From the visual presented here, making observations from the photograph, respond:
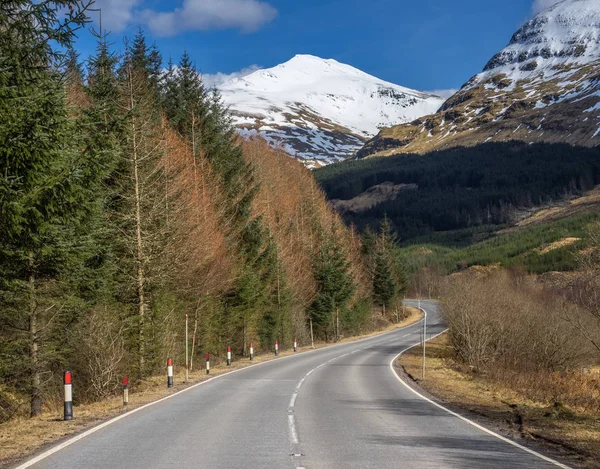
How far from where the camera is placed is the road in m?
8.54

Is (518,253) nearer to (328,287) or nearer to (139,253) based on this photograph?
(328,287)

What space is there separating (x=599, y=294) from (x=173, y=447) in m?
22.0

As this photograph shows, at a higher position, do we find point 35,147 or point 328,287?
point 328,287

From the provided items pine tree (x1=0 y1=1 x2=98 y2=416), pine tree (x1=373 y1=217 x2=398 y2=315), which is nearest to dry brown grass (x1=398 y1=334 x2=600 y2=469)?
pine tree (x1=0 y1=1 x2=98 y2=416)

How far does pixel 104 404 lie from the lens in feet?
52.3

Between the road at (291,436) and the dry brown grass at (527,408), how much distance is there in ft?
2.87

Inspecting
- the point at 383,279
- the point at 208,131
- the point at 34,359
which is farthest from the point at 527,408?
the point at 383,279

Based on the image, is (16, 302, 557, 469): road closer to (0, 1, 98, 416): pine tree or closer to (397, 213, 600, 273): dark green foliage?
(0, 1, 98, 416): pine tree

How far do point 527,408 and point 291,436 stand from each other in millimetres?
7347

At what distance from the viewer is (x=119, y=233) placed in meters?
22.8

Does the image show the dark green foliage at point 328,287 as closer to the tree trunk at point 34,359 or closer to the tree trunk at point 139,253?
the tree trunk at point 139,253

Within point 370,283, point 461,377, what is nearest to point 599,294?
point 461,377

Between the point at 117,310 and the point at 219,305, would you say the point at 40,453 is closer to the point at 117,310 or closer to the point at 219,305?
the point at 117,310

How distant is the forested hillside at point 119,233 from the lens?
1083 cm
